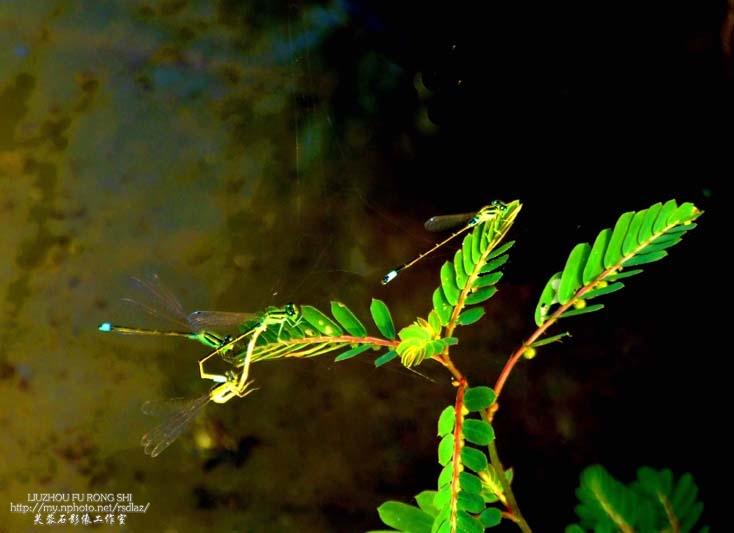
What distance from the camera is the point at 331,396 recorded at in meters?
1.72

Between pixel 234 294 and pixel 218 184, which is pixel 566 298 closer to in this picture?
pixel 234 294

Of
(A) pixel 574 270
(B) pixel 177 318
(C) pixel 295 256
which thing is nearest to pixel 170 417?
(B) pixel 177 318

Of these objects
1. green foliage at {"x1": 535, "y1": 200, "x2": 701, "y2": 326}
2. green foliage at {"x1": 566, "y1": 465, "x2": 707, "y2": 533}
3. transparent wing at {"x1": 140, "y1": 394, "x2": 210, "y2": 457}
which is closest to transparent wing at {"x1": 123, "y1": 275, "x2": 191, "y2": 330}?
transparent wing at {"x1": 140, "y1": 394, "x2": 210, "y2": 457}

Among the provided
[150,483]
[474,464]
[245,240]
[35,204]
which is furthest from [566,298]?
[35,204]

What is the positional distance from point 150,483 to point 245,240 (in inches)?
29.7

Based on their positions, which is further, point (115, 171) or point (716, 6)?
point (115, 171)

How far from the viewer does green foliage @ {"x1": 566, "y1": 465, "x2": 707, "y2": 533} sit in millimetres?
1259

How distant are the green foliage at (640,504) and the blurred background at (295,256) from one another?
0.36m

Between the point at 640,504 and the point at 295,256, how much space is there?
42.1 inches

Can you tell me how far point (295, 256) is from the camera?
5.64 feet

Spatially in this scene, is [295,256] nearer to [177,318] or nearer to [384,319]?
[177,318]

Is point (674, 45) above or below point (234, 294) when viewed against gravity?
above

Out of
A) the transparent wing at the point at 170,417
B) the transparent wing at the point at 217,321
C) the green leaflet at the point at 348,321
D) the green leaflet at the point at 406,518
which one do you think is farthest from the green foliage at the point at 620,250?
the transparent wing at the point at 170,417

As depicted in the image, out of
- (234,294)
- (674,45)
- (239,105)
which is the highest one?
(674,45)
